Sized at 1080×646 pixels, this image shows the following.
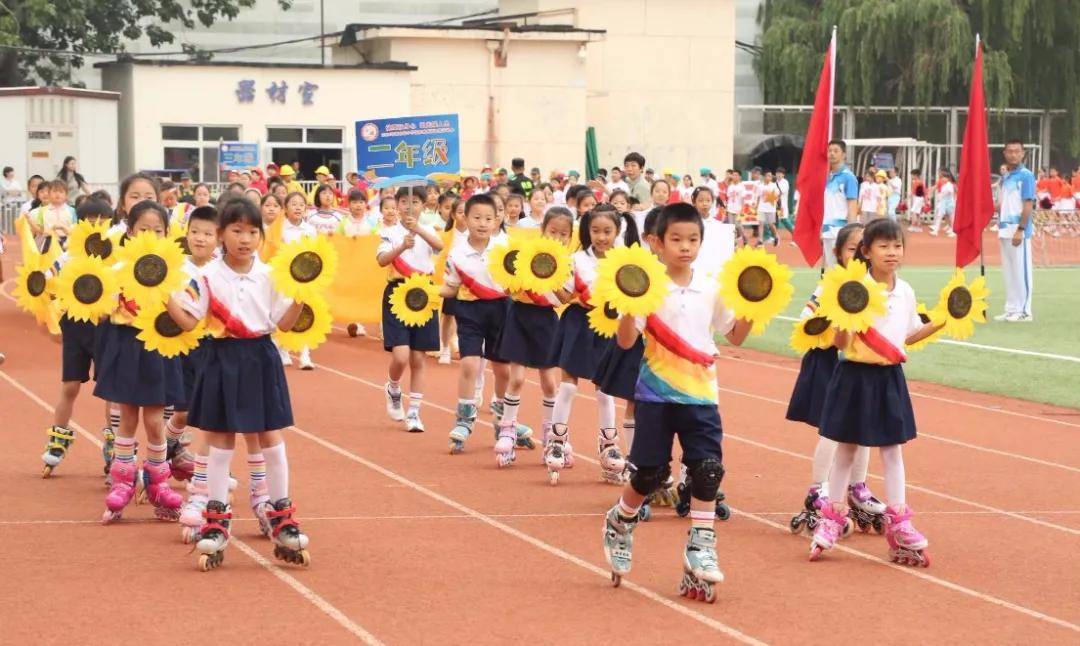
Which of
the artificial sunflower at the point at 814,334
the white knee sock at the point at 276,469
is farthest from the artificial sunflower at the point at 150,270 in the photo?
the artificial sunflower at the point at 814,334

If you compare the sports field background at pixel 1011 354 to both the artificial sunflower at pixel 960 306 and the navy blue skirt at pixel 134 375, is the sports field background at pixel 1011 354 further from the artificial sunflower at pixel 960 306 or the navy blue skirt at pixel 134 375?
the navy blue skirt at pixel 134 375

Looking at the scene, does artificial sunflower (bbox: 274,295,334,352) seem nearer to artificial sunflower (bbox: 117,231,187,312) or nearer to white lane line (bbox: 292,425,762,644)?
artificial sunflower (bbox: 117,231,187,312)

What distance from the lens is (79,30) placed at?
45.7m

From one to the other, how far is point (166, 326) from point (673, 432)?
2533 millimetres

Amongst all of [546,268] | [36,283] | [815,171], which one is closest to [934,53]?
[815,171]

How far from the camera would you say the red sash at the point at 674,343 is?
7676 millimetres

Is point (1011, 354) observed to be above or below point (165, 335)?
below

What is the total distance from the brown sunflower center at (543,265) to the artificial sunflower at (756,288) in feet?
8.94

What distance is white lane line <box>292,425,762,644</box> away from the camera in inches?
279

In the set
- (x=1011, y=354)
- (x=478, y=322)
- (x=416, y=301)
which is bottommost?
(x=1011, y=354)

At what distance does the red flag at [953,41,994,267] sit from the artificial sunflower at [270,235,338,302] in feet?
21.7

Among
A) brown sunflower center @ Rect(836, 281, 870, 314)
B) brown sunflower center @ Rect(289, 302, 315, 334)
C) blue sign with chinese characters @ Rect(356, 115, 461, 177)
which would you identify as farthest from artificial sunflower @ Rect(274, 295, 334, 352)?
blue sign with chinese characters @ Rect(356, 115, 461, 177)

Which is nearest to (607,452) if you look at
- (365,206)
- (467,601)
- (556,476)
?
(556,476)

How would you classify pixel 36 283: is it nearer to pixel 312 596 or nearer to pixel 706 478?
pixel 312 596
